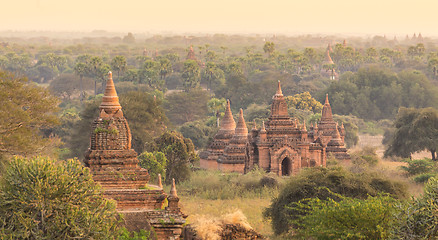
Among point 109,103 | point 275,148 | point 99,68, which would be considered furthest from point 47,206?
point 99,68

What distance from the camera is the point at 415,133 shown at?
6581 cm

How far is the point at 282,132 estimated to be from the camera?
51156 mm

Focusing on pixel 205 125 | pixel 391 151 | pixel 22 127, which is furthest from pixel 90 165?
pixel 205 125

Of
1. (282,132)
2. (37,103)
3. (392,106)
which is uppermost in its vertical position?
(37,103)

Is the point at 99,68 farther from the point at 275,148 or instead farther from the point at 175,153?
the point at 275,148

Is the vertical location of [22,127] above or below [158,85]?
above

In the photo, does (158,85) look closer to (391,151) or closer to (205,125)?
(205,125)

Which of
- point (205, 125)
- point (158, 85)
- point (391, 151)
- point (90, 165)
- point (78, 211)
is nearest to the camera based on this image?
point (78, 211)

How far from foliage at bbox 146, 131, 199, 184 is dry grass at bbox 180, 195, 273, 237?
5.70m

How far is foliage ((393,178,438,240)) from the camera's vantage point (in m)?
20.6

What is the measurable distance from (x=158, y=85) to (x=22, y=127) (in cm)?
7713

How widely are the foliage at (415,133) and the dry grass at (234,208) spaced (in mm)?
25245

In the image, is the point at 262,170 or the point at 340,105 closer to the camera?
the point at 262,170

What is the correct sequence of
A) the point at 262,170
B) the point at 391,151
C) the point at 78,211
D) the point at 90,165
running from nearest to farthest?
the point at 78,211 → the point at 90,165 → the point at 262,170 → the point at 391,151
